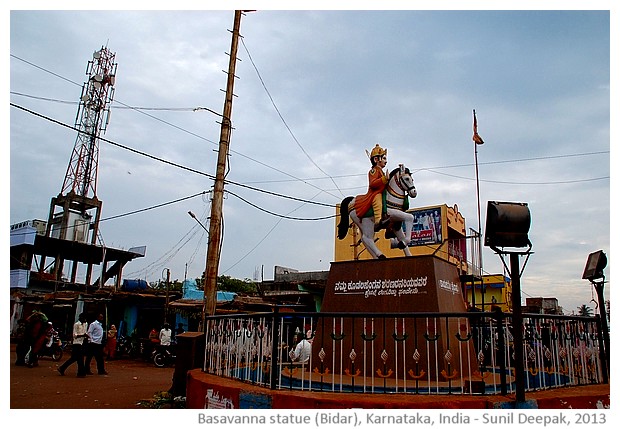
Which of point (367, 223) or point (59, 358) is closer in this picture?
point (367, 223)

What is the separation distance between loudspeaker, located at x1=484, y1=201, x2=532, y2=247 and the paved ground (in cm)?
601

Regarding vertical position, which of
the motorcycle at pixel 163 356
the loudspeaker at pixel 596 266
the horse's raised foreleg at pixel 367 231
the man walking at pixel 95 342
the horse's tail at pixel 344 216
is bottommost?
the motorcycle at pixel 163 356

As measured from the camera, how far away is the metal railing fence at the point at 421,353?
514 cm

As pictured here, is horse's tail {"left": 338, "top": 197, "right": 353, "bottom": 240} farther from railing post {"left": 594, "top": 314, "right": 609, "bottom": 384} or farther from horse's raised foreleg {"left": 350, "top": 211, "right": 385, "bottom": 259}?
railing post {"left": 594, "top": 314, "right": 609, "bottom": 384}

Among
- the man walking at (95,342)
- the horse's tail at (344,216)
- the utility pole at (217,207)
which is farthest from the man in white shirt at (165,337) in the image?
the horse's tail at (344,216)

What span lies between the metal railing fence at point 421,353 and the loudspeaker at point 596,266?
0.60 meters

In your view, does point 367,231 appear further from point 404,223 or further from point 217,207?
point 217,207

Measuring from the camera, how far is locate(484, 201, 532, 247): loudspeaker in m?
4.87

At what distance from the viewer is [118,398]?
28.0 feet

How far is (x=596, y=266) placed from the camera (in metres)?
6.51

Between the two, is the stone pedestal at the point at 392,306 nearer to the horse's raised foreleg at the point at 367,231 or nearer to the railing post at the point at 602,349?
the horse's raised foreleg at the point at 367,231
